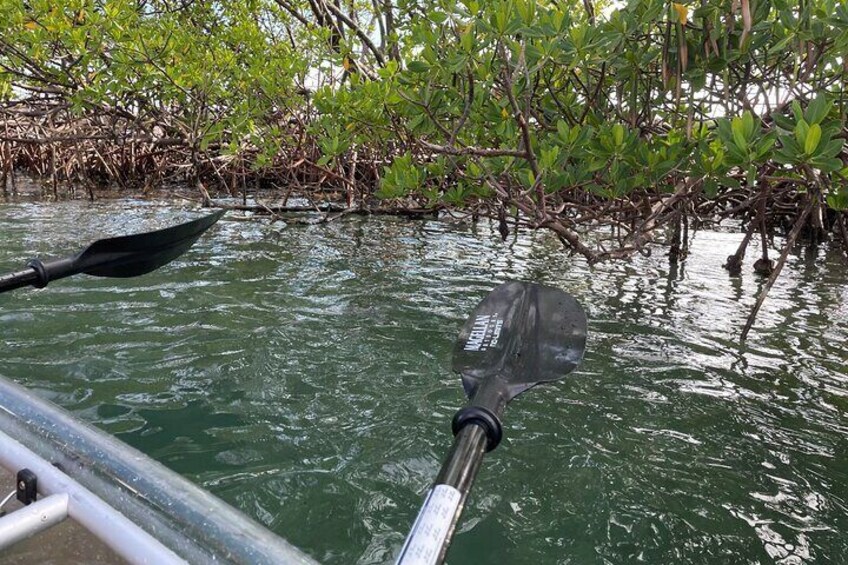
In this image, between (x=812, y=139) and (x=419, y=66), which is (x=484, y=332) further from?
(x=419, y=66)

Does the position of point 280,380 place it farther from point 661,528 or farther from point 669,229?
point 669,229

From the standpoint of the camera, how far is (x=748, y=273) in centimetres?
477

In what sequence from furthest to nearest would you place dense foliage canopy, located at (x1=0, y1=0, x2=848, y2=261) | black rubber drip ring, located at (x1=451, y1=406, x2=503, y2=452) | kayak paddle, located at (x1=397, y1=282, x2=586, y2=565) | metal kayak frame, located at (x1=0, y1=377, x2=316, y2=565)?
dense foliage canopy, located at (x1=0, y1=0, x2=848, y2=261) → black rubber drip ring, located at (x1=451, y1=406, x2=503, y2=452) → kayak paddle, located at (x1=397, y1=282, x2=586, y2=565) → metal kayak frame, located at (x1=0, y1=377, x2=316, y2=565)

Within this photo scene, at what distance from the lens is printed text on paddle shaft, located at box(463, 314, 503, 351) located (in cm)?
187

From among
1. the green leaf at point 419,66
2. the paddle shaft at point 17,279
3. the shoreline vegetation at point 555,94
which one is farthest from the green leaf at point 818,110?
the paddle shaft at point 17,279

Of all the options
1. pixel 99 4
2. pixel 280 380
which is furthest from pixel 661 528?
pixel 99 4

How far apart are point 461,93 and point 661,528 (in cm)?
181

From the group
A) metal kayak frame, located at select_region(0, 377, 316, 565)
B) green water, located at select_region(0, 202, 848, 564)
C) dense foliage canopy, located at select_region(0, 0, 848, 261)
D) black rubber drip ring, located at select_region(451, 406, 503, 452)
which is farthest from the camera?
dense foliage canopy, located at select_region(0, 0, 848, 261)

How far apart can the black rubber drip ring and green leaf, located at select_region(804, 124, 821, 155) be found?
43.8 inches

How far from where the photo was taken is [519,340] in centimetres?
191

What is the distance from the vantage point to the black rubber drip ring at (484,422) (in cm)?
117

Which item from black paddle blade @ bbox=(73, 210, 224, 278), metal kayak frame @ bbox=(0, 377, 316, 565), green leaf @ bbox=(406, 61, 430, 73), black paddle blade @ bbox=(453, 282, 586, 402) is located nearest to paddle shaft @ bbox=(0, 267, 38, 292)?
black paddle blade @ bbox=(73, 210, 224, 278)

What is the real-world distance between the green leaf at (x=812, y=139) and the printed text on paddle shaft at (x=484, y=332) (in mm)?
927

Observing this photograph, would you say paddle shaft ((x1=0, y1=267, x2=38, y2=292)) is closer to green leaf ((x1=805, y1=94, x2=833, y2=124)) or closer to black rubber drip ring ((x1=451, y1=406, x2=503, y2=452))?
black rubber drip ring ((x1=451, y1=406, x2=503, y2=452))
